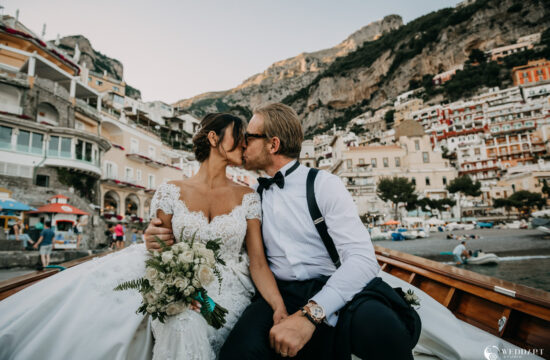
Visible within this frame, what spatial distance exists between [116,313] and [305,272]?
1.14 m

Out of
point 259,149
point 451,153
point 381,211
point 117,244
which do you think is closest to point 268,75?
point 451,153

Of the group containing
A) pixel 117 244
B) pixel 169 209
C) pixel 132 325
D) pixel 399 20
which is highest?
pixel 399 20

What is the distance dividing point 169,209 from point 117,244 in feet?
47.0

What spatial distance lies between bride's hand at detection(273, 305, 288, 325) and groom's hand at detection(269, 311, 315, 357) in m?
0.17

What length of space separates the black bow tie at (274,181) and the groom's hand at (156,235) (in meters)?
0.75

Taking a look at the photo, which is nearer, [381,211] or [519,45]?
[381,211]

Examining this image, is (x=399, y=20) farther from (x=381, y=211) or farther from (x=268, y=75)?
(x=381, y=211)

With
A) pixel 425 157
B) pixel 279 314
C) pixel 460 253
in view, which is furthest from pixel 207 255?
pixel 425 157

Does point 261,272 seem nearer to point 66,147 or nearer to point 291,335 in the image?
point 291,335

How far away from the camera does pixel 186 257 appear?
4.50ft

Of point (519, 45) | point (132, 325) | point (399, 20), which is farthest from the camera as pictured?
point (399, 20)

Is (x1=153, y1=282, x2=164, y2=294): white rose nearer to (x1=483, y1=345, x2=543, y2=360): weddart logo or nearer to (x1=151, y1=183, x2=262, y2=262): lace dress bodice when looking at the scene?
(x1=151, y1=183, x2=262, y2=262): lace dress bodice

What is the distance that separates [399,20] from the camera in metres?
121

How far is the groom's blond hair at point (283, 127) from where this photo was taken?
213 cm
